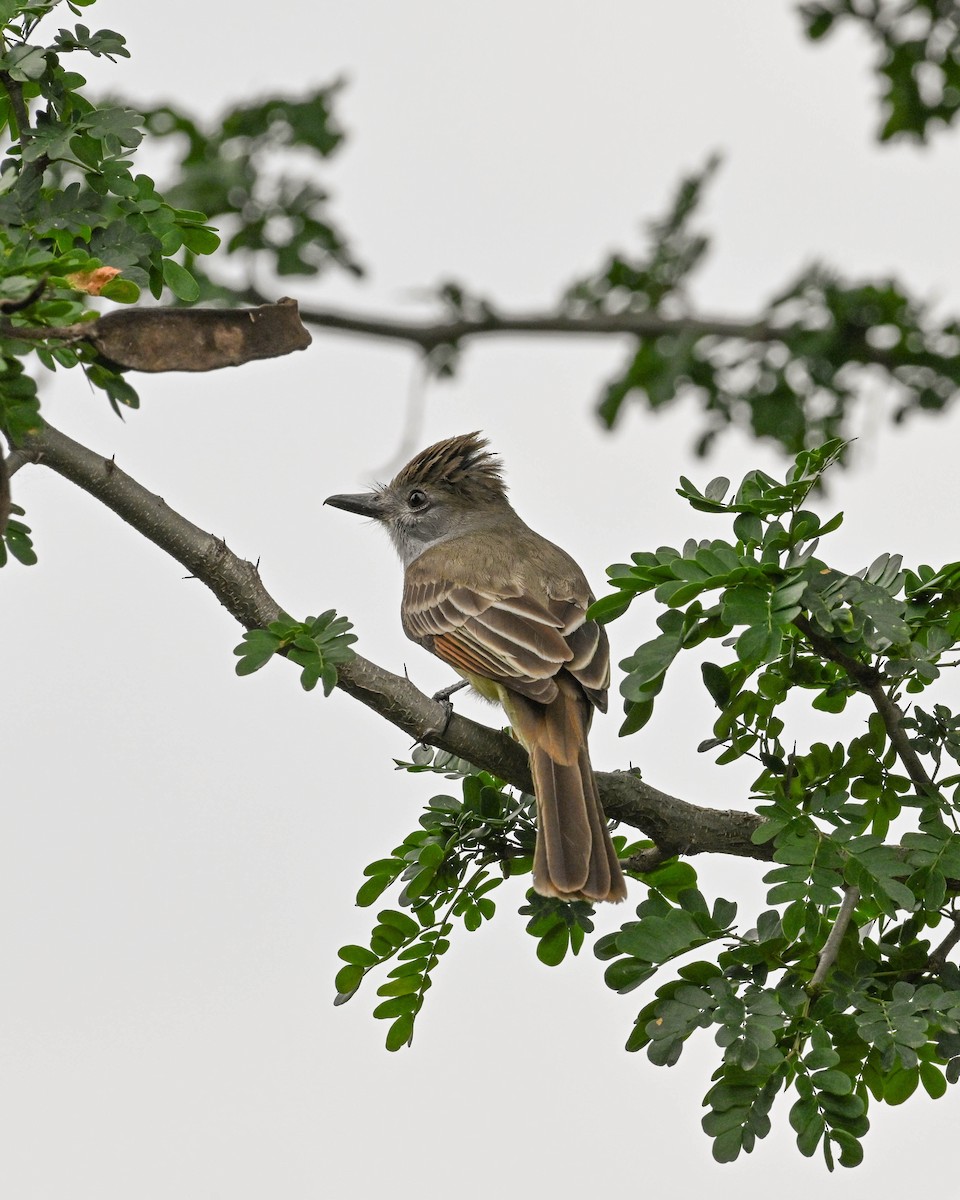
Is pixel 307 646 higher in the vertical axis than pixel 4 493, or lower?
higher

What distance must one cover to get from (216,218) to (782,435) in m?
2.32

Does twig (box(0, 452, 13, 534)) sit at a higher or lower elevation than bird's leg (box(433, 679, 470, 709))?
lower

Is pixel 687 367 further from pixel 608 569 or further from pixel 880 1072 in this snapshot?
pixel 880 1072

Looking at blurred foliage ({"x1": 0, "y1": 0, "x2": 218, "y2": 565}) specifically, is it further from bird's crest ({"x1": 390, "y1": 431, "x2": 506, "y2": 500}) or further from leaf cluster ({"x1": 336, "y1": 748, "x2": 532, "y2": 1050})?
bird's crest ({"x1": 390, "y1": 431, "x2": 506, "y2": 500})

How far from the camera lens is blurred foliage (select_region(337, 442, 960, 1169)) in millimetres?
3328

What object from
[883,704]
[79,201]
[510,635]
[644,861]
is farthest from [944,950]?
[79,201]

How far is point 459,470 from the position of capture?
7.56m

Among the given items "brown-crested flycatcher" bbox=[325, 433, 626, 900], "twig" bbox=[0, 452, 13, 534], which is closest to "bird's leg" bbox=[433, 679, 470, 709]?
"brown-crested flycatcher" bbox=[325, 433, 626, 900]

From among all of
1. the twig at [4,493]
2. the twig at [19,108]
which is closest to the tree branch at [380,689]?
the twig at [4,493]

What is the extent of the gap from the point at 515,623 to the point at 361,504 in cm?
208

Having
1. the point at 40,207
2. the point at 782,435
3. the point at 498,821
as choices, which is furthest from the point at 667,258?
the point at 40,207

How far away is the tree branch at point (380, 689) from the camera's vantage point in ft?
11.4

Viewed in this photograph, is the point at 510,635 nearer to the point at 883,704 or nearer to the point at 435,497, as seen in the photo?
the point at 883,704

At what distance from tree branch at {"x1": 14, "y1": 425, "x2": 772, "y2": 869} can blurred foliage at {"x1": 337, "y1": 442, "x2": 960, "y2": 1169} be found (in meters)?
0.17
